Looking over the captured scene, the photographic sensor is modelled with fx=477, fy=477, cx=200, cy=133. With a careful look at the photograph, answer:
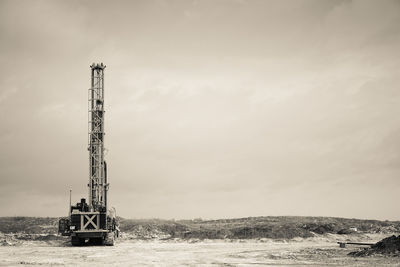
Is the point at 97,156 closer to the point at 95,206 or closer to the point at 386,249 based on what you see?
the point at 95,206

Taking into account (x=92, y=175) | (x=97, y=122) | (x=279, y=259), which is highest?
(x=97, y=122)

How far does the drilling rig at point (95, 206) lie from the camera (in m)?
36.8

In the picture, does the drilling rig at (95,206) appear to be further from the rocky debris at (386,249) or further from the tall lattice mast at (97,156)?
the rocky debris at (386,249)

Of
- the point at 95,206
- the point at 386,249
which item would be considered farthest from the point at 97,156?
the point at 386,249

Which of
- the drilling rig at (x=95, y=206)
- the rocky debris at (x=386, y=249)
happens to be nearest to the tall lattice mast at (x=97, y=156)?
the drilling rig at (x=95, y=206)

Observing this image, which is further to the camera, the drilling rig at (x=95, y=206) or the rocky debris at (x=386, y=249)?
the drilling rig at (x=95, y=206)

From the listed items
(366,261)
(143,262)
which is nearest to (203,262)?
(143,262)

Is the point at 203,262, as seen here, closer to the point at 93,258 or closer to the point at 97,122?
the point at 93,258

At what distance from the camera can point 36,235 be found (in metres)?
49.7

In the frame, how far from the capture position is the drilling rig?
121 ft

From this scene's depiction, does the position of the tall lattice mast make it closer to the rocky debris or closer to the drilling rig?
the drilling rig

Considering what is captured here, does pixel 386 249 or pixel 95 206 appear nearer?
pixel 386 249

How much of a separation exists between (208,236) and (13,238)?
1991cm

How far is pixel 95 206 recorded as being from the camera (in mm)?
39438
